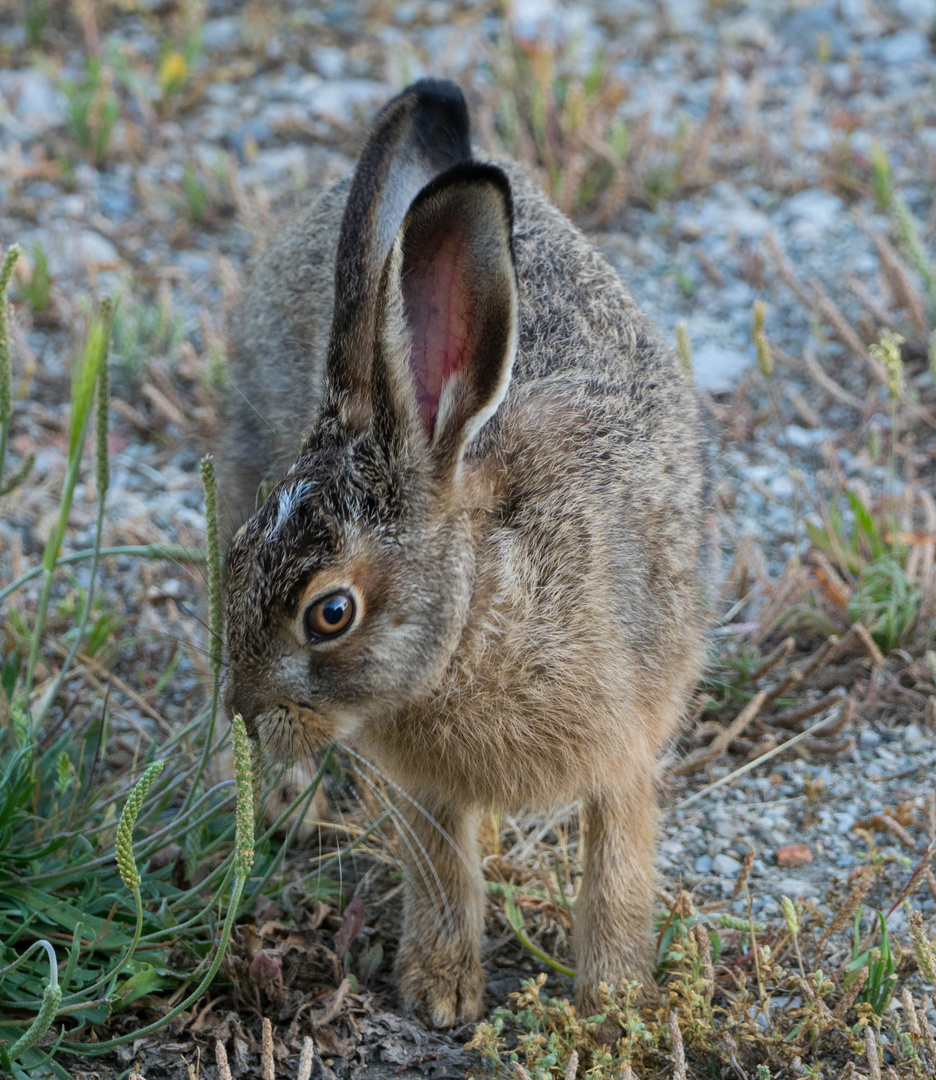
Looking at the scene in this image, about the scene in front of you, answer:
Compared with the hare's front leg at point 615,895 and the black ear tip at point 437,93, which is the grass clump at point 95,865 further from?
the black ear tip at point 437,93

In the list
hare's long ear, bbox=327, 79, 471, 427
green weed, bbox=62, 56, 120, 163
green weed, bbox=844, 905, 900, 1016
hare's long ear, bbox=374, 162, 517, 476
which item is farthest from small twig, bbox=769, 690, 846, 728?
green weed, bbox=62, 56, 120, 163

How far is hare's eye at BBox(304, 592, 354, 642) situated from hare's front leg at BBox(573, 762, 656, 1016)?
102 cm

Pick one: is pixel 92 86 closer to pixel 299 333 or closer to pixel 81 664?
pixel 299 333

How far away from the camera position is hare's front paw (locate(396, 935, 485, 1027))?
12.5ft

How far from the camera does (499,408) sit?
3.57 metres

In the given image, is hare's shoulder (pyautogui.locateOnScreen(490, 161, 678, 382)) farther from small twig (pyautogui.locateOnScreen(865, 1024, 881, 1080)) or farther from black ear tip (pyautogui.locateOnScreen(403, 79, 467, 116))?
small twig (pyautogui.locateOnScreen(865, 1024, 881, 1080))

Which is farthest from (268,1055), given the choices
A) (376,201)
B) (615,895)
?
(376,201)

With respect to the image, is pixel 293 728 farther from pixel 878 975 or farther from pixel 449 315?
pixel 878 975

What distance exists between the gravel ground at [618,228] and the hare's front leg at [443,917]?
687 mm

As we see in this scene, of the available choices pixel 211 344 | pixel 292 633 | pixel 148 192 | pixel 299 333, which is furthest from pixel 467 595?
pixel 148 192

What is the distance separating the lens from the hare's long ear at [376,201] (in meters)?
3.34

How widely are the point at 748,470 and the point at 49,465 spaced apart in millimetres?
3042

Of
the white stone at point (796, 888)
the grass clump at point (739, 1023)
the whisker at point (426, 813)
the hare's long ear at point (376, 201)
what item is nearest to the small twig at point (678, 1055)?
the grass clump at point (739, 1023)

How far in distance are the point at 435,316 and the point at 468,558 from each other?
597 mm
